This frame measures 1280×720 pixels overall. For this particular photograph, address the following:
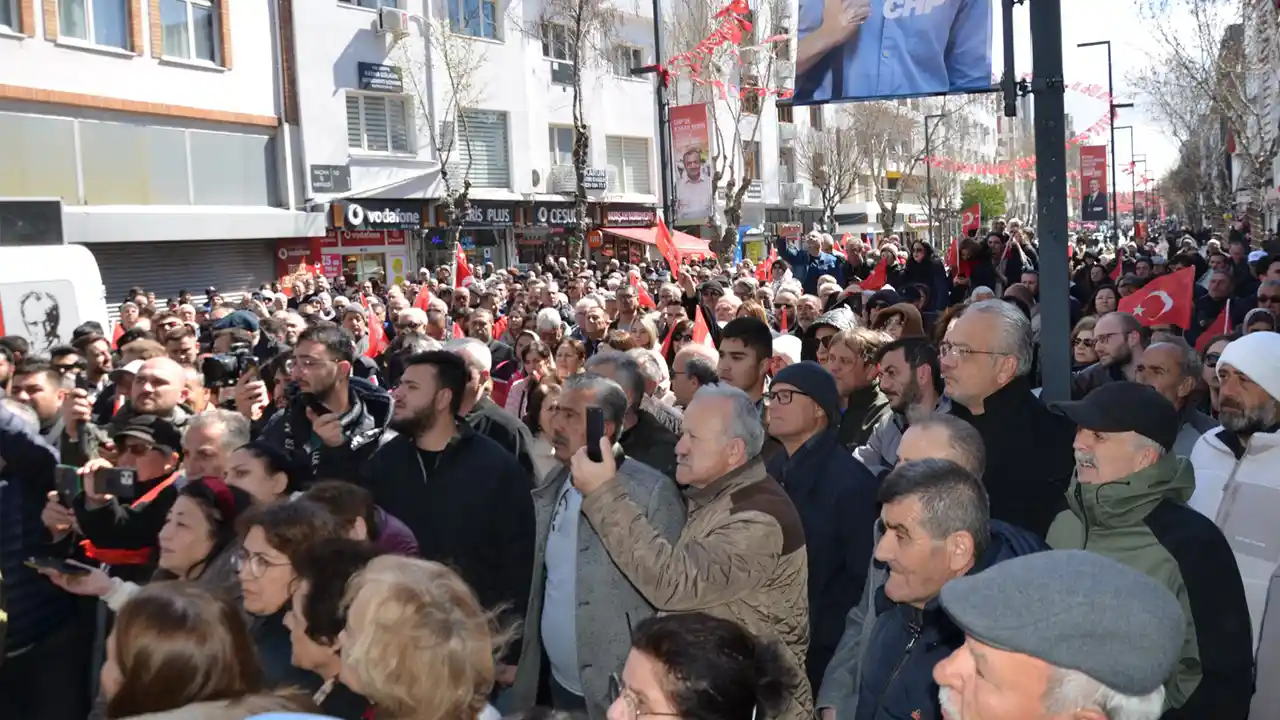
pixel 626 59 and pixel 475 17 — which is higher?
pixel 475 17

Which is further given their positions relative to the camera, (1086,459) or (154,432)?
(154,432)

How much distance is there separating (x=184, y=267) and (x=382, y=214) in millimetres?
5344

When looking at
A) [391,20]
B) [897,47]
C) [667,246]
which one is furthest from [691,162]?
[897,47]

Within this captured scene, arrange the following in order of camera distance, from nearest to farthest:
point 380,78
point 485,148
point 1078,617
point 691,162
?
point 1078,617, point 691,162, point 380,78, point 485,148

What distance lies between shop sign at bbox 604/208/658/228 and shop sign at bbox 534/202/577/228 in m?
2.48

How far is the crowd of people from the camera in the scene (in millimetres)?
2504

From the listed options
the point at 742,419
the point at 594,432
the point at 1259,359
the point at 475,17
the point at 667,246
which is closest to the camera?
the point at 594,432

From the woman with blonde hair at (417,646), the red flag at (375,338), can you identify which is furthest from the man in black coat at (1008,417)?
the red flag at (375,338)

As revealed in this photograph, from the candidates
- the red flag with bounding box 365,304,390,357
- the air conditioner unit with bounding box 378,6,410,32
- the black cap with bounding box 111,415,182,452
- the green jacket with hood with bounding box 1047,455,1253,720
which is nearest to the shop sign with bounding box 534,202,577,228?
the air conditioner unit with bounding box 378,6,410,32

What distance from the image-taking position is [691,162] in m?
23.6

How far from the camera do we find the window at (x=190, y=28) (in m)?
23.6

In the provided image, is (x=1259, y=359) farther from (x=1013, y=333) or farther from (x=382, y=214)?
(x=382, y=214)

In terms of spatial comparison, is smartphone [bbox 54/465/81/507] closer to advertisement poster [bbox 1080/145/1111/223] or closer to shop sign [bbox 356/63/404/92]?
shop sign [bbox 356/63/404/92]

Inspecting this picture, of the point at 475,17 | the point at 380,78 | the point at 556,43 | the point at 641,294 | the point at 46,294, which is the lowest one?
the point at 641,294
